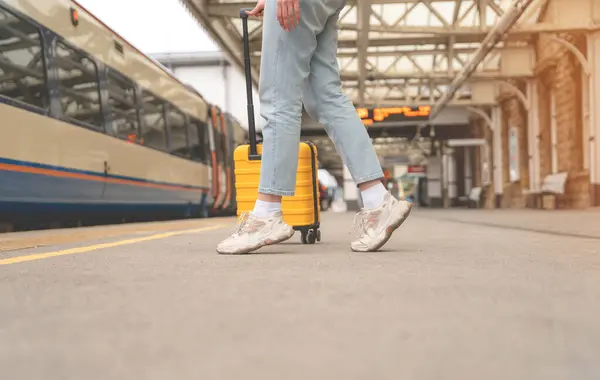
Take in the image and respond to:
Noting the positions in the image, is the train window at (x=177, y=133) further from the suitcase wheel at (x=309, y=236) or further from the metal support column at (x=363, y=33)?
the suitcase wheel at (x=309, y=236)

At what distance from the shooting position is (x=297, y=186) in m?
3.80

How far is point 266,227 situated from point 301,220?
726 millimetres

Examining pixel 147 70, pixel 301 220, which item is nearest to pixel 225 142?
pixel 147 70

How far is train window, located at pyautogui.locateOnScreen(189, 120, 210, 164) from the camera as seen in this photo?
13.0 m

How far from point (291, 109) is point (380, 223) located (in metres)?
0.72

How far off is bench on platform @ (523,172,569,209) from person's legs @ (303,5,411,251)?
575 inches

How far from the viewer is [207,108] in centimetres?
1449

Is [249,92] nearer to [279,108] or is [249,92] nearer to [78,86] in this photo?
[279,108]

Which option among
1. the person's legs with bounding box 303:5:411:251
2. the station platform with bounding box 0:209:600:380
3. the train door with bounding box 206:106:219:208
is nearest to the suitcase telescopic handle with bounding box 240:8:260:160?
the person's legs with bounding box 303:5:411:251

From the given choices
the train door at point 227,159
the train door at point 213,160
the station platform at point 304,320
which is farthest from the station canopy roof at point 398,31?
the station platform at point 304,320

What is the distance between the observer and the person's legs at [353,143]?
3066 millimetres

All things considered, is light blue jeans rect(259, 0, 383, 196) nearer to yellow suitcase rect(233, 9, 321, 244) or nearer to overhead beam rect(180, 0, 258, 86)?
yellow suitcase rect(233, 9, 321, 244)

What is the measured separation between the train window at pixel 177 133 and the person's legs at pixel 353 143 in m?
8.34

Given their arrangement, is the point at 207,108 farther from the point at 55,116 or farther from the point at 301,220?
the point at 301,220
